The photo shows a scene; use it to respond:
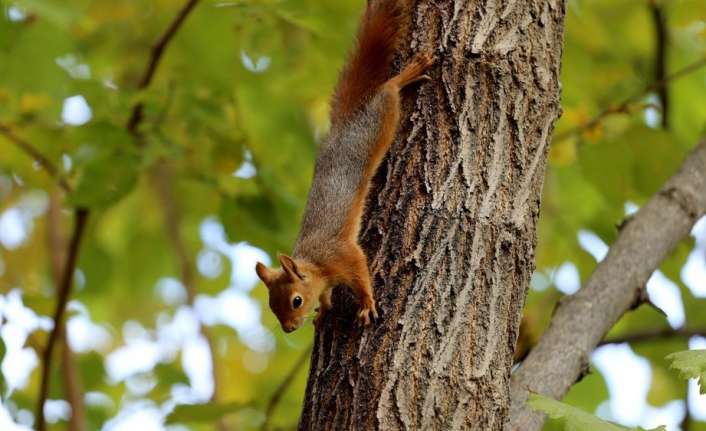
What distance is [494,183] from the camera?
6.97 ft

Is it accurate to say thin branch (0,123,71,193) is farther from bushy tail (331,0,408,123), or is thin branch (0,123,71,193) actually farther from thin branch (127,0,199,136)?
bushy tail (331,0,408,123)

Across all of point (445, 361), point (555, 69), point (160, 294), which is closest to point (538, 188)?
point (555, 69)

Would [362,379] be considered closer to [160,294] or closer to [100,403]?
[100,403]

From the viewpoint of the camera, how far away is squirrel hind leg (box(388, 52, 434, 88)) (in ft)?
7.38

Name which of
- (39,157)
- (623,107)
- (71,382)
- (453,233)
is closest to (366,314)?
(453,233)

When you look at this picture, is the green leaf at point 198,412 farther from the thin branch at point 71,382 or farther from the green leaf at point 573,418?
the green leaf at point 573,418

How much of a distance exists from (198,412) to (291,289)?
0.48 meters

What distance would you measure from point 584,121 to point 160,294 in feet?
14.0

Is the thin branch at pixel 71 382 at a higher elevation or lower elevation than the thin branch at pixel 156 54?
lower

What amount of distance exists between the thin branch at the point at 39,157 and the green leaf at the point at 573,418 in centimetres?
199

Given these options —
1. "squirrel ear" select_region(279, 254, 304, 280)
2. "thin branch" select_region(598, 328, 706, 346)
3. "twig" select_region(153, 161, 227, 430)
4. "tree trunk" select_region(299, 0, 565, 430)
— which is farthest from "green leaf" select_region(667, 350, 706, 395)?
"twig" select_region(153, 161, 227, 430)

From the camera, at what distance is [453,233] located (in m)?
2.07

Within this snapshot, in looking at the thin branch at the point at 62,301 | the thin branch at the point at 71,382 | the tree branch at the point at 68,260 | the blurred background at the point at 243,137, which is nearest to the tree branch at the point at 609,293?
the blurred background at the point at 243,137

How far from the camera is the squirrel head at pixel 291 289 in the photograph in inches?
119
